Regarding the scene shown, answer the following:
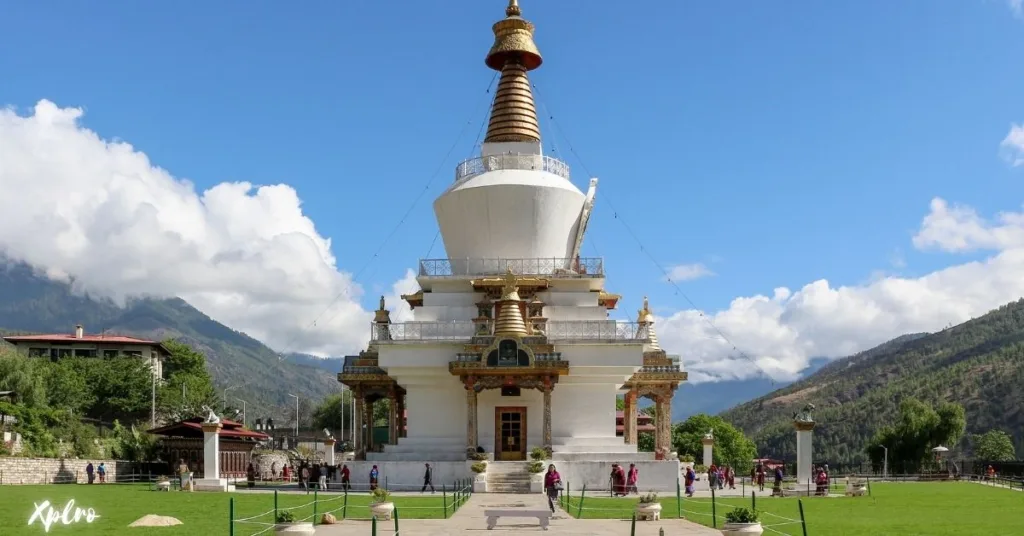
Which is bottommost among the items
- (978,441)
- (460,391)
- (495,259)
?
(978,441)

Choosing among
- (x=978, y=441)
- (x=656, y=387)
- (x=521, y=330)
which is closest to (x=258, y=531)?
(x=521, y=330)

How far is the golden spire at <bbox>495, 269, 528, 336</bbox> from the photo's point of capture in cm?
4034

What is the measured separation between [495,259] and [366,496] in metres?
14.1

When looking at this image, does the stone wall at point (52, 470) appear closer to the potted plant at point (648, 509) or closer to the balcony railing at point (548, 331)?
the balcony railing at point (548, 331)

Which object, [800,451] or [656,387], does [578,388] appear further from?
[800,451]

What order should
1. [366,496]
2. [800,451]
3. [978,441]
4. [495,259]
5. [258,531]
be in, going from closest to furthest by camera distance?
1. [258,531]
2. [366,496]
3. [800,451]
4. [495,259]
5. [978,441]

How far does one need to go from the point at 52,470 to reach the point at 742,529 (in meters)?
38.5

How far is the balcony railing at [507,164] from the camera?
47219 mm

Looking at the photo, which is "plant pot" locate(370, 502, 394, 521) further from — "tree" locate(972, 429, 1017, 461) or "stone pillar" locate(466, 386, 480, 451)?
"tree" locate(972, 429, 1017, 461)

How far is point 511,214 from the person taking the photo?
4503cm

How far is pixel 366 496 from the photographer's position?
112 feet

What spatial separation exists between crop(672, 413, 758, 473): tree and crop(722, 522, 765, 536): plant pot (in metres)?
65.1

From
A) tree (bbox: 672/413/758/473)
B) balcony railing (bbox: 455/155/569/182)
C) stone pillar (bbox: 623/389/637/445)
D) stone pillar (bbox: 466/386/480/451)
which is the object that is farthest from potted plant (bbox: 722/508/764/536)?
tree (bbox: 672/413/758/473)

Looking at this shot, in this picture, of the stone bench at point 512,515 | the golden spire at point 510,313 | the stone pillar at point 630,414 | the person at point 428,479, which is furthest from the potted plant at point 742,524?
the stone pillar at point 630,414
